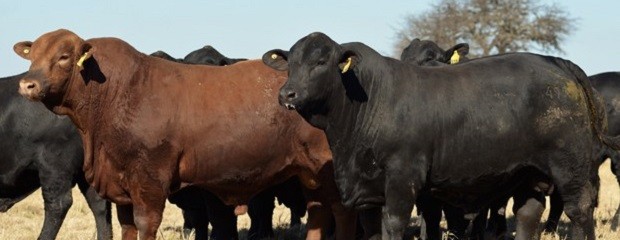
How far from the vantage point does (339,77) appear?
7.05m

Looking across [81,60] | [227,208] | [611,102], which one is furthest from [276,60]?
[611,102]

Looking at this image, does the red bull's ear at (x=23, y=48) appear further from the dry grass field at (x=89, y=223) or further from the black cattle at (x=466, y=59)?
the black cattle at (x=466, y=59)

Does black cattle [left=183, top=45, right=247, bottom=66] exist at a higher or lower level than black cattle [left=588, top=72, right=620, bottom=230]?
higher

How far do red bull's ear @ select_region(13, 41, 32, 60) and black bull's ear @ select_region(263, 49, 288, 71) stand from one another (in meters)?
1.77

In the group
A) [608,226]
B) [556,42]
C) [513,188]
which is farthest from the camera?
[556,42]

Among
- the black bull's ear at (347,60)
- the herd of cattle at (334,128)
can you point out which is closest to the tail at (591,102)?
the herd of cattle at (334,128)

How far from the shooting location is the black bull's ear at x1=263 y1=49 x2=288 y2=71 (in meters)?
7.43

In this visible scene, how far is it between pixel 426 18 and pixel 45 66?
5050 cm

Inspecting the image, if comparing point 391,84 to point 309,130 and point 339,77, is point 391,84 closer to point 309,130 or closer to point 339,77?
point 339,77

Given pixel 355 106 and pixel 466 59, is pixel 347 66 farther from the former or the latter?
pixel 466 59

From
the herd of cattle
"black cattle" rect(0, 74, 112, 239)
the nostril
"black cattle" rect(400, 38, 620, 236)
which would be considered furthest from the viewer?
"black cattle" rect(400, 38, 620, 236)

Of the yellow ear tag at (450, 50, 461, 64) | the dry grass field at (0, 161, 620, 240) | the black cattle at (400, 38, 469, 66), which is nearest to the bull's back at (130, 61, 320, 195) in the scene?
the dry grass field at (0, 161, 620, 240)

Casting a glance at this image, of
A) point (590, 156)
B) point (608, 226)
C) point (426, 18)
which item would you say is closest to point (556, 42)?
point (426, 18)

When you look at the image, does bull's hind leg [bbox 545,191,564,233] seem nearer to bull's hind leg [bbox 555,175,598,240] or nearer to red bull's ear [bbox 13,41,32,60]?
bull's hind leg [bbox 555,175,598,240]
